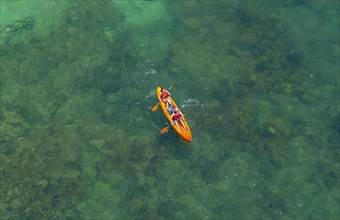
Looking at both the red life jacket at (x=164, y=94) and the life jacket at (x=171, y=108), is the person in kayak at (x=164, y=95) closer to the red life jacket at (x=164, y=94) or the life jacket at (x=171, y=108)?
the red life jacket at (x=164, y=94)

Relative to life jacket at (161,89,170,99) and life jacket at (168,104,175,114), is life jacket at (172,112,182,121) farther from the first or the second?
life jacket at (161,89,170,99)

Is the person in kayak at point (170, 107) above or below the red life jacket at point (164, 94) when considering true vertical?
below

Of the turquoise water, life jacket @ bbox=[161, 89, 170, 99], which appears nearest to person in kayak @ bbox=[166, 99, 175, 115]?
life jacket @ bbox=[161, 89, 170, 99]

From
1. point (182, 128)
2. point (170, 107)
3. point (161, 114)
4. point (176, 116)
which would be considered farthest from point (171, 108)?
point (182, 128)

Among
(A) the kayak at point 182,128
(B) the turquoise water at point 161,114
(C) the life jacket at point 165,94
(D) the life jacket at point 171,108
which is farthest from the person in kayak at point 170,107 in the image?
(B) the turquoise water at point 161,114

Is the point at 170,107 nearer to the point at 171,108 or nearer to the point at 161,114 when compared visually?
the point at 171,108

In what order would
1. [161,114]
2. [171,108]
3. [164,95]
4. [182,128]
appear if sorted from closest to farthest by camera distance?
[182,128] < [171,108] < [164,95] < [161,114]

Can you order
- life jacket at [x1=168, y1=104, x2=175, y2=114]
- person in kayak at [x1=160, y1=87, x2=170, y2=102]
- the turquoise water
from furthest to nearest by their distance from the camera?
person in kayak at [x1=160, y1=87, x2=170, y2=102]
life jacket at [x1=168, y1=104, x2=175, y2=114]
the turquoise water

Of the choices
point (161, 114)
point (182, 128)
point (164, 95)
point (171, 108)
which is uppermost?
point (164, 95)
